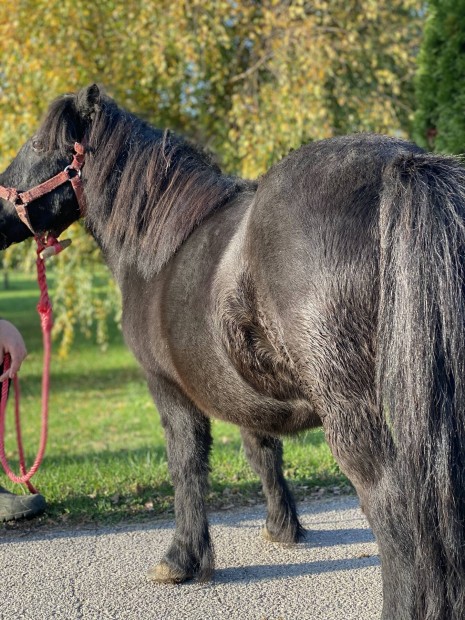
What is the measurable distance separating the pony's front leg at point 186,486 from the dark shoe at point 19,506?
1.08 m

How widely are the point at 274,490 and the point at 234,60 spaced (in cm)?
846

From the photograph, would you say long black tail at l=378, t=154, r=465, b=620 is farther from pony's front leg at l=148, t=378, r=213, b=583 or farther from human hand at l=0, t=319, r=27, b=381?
human hand at l=0, t=319, r=27, b=381

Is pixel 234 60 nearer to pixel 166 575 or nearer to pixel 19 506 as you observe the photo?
pixel 19 506

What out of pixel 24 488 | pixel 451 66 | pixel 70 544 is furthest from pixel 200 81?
pixel 70 544

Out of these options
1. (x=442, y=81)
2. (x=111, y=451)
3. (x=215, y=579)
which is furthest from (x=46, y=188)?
(x=111, y=451)

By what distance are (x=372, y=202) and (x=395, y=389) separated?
2.11 feet

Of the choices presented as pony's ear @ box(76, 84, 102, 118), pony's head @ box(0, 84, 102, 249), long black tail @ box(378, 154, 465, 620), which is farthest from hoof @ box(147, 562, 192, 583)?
pony's ear @ box(76, 84, 102, 118)

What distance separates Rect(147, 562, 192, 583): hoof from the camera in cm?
354

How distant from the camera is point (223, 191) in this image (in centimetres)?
342

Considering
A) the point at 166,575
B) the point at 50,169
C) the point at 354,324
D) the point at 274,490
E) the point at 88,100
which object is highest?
the point at 88,100

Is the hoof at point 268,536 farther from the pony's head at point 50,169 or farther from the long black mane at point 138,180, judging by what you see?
the pony's head at point 50,169

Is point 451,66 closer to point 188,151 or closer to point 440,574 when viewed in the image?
point 188,151

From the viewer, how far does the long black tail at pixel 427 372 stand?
2354mm

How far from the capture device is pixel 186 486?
3.62m
